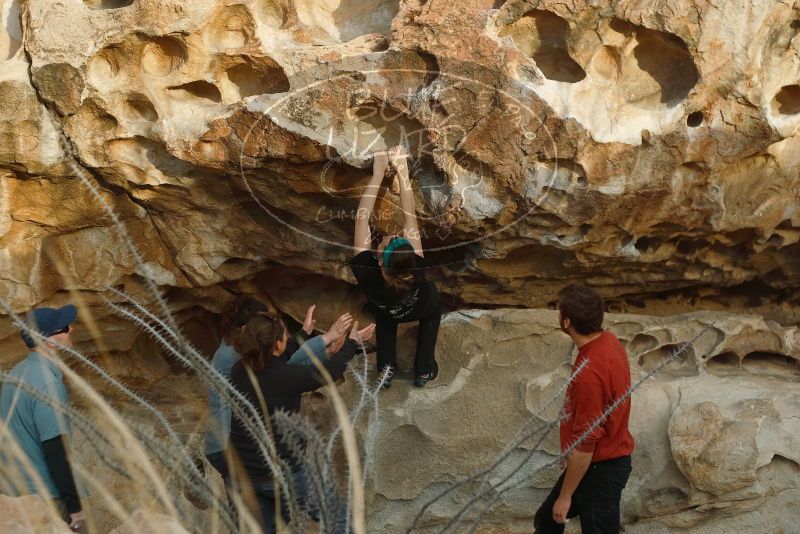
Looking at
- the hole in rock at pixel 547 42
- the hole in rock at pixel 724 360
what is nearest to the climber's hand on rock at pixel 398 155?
the hole in rock at pixel 547 42

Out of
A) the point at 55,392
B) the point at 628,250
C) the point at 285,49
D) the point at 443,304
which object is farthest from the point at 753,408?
the point at 55,392

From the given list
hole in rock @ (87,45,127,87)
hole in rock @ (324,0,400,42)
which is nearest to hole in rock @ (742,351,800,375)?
hole in rock @ (324,0,400,42)

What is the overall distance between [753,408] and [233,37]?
8.92ft

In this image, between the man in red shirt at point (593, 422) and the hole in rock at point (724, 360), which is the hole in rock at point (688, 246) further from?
the man in red shirt at point (593, 422)

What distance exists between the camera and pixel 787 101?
12.0ft

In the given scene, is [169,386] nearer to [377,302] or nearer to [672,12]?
[377,302]

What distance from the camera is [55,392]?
2.84 metres

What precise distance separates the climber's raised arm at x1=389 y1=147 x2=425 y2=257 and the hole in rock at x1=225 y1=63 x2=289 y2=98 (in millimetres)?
553

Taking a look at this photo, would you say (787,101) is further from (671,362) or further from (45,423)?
(45,423)

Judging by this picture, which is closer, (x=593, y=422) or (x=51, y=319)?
(x=593, y=422)

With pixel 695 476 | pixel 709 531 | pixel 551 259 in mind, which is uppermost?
pixel 551 259

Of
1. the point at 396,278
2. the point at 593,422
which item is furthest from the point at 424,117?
the point at 593,422

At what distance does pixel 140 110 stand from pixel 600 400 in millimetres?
2287

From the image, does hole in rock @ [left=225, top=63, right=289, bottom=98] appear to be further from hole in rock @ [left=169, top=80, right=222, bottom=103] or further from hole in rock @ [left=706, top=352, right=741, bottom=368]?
hole in rock @ [left=706, top=352, right=741, bottom=368]
